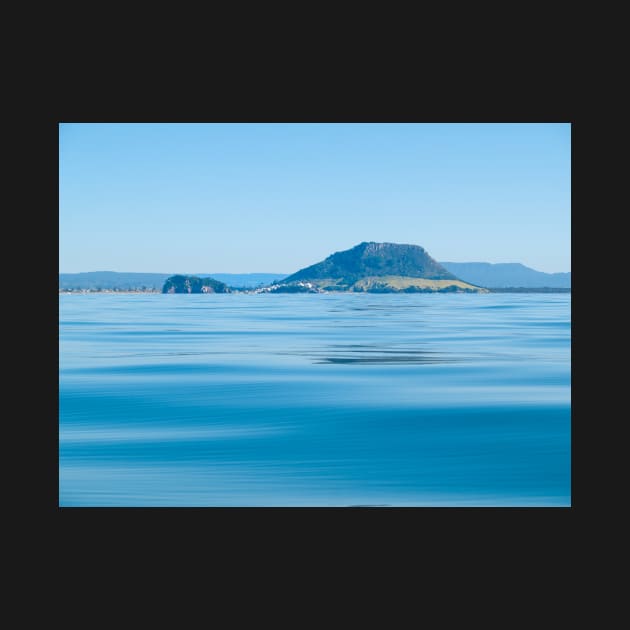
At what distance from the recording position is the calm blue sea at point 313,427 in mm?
9938

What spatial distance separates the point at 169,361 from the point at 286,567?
17.6 m

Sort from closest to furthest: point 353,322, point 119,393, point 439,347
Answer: point 119,393, point 439,347, point 353,322

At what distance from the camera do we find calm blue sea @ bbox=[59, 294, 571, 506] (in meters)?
9.94

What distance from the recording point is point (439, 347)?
27422 mm

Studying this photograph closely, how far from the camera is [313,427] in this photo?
1353cm
